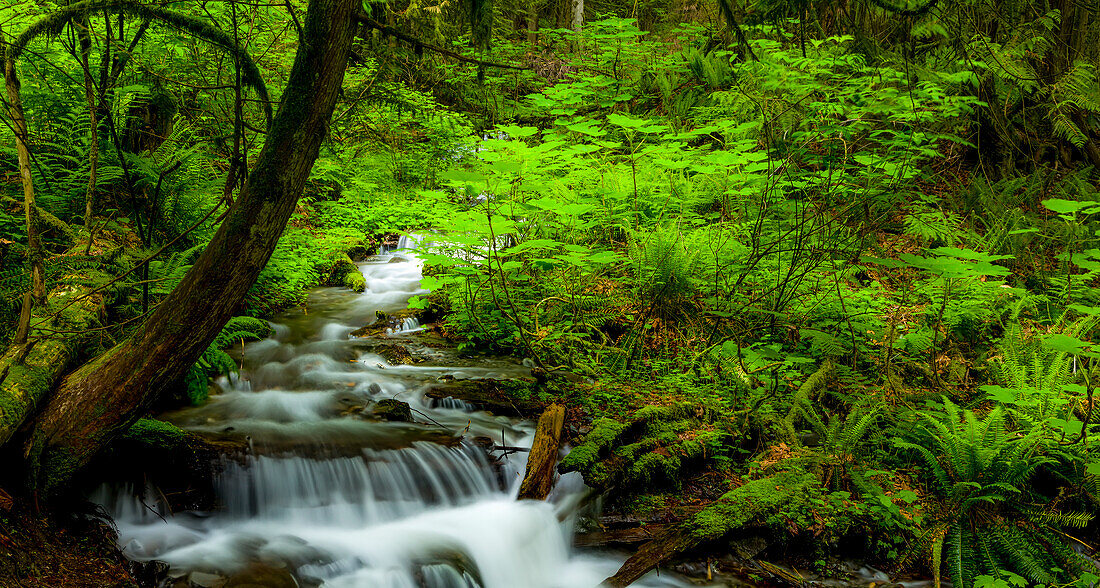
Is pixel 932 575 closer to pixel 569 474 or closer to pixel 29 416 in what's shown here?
pixel 569 474

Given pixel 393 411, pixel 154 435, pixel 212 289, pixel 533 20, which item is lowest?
pixel 393 411

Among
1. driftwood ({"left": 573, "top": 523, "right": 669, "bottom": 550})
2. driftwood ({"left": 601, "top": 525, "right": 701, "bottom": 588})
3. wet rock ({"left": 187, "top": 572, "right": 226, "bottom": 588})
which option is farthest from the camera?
driftwood ({"left": 573, "top": 523, "right": 669, "bottom": 550})

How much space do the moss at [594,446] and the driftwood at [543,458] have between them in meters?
0.22

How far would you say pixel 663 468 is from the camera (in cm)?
402

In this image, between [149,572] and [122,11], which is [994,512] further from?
[122,11]

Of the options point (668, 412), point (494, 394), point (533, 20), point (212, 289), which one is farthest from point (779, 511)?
point (533, 20)

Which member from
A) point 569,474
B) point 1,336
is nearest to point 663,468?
point 569,474

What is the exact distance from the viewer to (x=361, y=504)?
A: 4.14 metres

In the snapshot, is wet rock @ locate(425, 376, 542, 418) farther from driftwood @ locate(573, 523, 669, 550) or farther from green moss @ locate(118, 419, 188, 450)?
green moss @ locate(118, 419, 188, 450)

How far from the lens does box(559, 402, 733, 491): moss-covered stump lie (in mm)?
3949

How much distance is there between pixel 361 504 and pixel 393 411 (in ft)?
3.27

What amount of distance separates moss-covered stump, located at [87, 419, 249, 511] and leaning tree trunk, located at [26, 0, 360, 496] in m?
0.52

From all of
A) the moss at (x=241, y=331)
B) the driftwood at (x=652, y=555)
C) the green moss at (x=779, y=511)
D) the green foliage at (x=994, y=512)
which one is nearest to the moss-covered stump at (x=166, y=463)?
the moss at (x=241, y=331)

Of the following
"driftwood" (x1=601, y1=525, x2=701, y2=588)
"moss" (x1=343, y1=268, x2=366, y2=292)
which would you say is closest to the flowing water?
"driftwood" (x1=601, y1=525, x2=701, y2=588)
